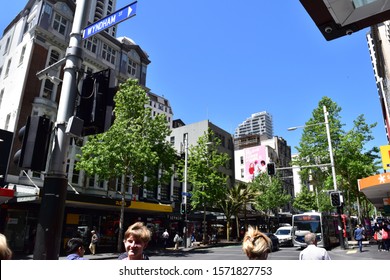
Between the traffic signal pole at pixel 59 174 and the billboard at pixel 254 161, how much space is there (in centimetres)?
6787

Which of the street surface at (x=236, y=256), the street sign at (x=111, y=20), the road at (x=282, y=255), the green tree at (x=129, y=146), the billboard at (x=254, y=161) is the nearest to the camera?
the street sign at (x=111, y=20)

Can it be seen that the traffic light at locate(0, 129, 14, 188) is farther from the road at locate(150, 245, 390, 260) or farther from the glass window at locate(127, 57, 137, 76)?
the glass window at locate(127, 57, 137, 76)

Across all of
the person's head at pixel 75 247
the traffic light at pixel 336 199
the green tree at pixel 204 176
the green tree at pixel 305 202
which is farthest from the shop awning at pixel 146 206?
the green tree at pixel 305 202

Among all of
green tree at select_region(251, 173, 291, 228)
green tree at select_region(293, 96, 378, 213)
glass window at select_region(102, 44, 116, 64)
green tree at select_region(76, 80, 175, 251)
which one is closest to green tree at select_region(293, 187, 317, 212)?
green tree at select_region(251, 173, 291, 228)

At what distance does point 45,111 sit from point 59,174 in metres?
26.5

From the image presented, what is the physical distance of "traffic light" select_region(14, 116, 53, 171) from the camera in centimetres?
418

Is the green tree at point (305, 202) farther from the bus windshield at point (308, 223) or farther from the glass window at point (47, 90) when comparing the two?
the glass window at point (47, 90)

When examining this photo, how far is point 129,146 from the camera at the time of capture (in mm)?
24000

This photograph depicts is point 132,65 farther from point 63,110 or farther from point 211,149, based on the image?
point 63,110

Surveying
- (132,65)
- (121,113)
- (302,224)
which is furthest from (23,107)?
(302,224)

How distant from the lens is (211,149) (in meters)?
38.7

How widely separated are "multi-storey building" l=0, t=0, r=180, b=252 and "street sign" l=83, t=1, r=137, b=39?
57.1 feet

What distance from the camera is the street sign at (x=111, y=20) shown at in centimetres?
518

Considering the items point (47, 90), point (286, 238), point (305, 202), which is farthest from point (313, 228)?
point (305, 202)
